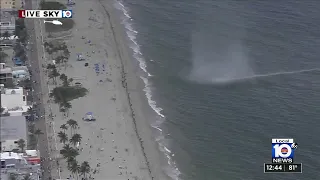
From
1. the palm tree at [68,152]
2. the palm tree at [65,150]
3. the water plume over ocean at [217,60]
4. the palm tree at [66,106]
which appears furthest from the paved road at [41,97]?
the water plume over ocean at [217,60]

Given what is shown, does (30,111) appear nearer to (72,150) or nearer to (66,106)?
(66,106)

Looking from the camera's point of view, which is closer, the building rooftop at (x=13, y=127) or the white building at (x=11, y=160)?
the white building at (x=11, y=160)

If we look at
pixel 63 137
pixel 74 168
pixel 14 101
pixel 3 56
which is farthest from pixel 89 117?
pixel 3 56

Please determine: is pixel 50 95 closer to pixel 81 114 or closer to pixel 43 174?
pixel 81 114

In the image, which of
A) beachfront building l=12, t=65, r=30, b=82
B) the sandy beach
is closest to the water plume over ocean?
the sandy beach

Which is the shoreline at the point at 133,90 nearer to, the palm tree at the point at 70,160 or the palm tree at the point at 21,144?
the palm tree at the point at 70,160

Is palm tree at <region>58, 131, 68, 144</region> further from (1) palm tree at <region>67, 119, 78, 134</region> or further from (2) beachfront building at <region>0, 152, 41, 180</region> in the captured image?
(2) beachfront building at <region>0, 152, 41, 180</region>
